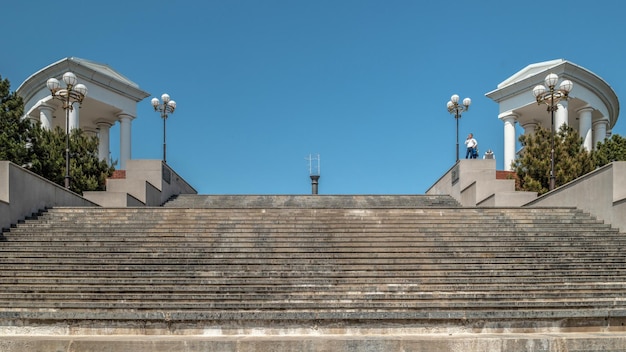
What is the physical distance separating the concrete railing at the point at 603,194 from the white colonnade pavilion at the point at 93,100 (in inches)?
912

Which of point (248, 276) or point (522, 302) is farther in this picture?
point (248, 276)

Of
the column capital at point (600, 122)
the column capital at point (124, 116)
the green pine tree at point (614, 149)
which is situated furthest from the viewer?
the column capital at point (600, 122)

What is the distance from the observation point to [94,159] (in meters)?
24.5

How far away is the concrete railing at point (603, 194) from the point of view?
1383cm

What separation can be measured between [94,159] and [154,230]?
41.6ft

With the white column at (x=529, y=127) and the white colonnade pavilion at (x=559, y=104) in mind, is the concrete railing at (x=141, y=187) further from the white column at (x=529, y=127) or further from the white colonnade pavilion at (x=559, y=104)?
the white column at (x=529, y=127)

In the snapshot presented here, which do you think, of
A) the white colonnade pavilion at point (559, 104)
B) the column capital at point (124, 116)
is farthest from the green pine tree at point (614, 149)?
the column capital at point (124, 116)

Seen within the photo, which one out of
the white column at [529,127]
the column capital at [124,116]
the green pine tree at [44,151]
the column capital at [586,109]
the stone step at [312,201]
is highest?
the column capital at [586,109]

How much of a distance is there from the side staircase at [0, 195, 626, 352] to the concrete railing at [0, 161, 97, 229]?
0.42 meters

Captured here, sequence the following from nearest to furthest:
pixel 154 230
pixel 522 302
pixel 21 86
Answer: pixel 522 302 < pixel 154 230 < pixel 21 86

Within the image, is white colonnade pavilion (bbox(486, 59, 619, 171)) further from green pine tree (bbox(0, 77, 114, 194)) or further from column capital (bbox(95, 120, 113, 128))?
column capital (bbox(95, 120, 113, 128))

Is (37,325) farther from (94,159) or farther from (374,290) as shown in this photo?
(94,159)

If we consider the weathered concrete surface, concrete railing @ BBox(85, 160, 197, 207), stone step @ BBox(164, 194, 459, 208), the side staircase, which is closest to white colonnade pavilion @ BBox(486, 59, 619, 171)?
stone step @ BBox(164, 194, 459, 208)

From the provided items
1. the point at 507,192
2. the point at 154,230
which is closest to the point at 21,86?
the point at 154,230
